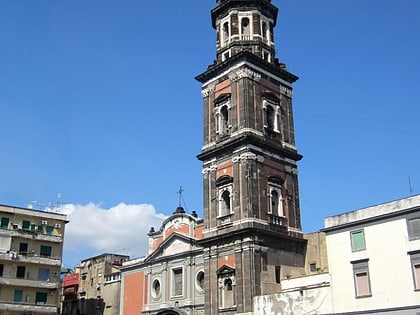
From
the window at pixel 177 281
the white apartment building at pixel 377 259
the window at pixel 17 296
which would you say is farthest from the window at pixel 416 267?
the window at pixel 17 296

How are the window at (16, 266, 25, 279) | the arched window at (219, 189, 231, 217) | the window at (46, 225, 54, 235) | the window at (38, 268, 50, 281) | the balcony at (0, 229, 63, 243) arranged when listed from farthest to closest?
the window at (46, 225, 54, 235) → the window at (38, 268, 50, 281) → the balcony at (0, 229, 63, 243) → the window at (16, 266, 25, 279) → the arched window at (219, 189, 231, 217)

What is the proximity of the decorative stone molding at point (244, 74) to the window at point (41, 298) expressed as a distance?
2373cm

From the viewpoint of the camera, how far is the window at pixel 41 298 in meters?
46.8

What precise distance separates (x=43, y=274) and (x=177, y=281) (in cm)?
1208

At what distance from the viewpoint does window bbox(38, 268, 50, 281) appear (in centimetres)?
4751

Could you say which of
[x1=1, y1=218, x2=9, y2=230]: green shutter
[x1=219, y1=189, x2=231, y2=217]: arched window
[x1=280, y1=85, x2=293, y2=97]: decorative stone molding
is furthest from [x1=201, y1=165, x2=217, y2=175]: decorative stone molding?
[x1=1, y1=218, x2=9, y2=230]: green shutter

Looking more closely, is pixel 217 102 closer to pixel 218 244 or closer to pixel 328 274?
pixel 218 244

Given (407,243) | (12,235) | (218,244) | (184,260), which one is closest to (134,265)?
(184,260)

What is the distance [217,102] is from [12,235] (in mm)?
20390

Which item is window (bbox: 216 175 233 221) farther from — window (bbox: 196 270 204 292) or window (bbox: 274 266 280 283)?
window (bbox: 196 270 204 292)

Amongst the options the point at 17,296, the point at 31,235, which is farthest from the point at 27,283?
the point at 31,235

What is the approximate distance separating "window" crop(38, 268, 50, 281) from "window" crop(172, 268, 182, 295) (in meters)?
11.5

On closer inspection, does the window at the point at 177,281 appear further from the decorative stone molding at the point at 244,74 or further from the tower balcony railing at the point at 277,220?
the decorative stone molding at the point at 244,74

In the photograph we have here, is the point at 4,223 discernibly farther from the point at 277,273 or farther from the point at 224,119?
the point at 277,273
